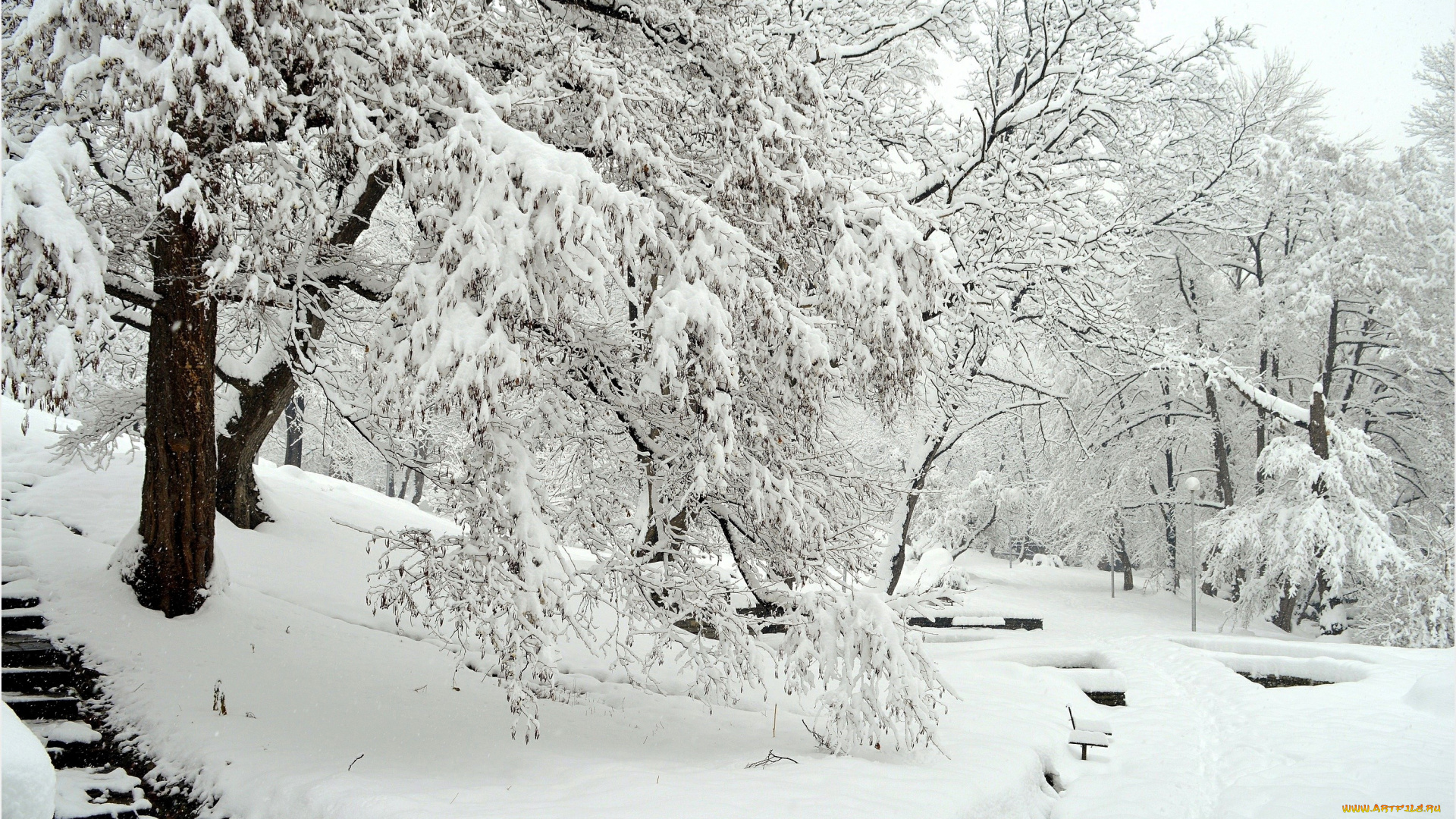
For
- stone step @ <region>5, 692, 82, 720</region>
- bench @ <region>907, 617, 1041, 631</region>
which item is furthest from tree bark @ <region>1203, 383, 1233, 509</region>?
stone step @ <region>5, 692, 82, 720</region>

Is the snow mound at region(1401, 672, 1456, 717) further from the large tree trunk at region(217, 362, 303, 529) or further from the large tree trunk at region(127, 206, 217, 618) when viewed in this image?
the large tree trunk at region(217, 362, 303, 529)

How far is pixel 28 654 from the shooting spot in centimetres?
598

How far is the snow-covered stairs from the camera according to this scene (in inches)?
188

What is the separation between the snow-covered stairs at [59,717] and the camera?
479 cm

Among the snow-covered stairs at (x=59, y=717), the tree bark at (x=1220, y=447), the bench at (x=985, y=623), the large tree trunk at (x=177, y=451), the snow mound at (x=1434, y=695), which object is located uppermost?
the tree bark at (x=1220, y=447)

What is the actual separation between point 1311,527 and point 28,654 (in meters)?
18.6

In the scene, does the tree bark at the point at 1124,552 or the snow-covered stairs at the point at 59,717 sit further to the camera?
the tree bark at the point at 1124,552

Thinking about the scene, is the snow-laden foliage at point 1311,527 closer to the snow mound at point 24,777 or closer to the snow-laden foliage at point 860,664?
the snow-laden foliage at point 860,664

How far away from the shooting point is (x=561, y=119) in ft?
17.9

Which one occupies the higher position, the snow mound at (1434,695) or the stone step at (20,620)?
the snow mound at (1434,695)

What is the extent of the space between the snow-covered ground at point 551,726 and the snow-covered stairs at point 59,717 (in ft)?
0.64

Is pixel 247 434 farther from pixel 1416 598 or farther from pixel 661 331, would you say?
pixel 1416 598

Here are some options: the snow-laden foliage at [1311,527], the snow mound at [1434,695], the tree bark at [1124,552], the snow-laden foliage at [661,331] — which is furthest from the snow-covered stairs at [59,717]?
the tree bark at [1124,552]

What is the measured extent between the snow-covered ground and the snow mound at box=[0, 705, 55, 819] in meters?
1.47
